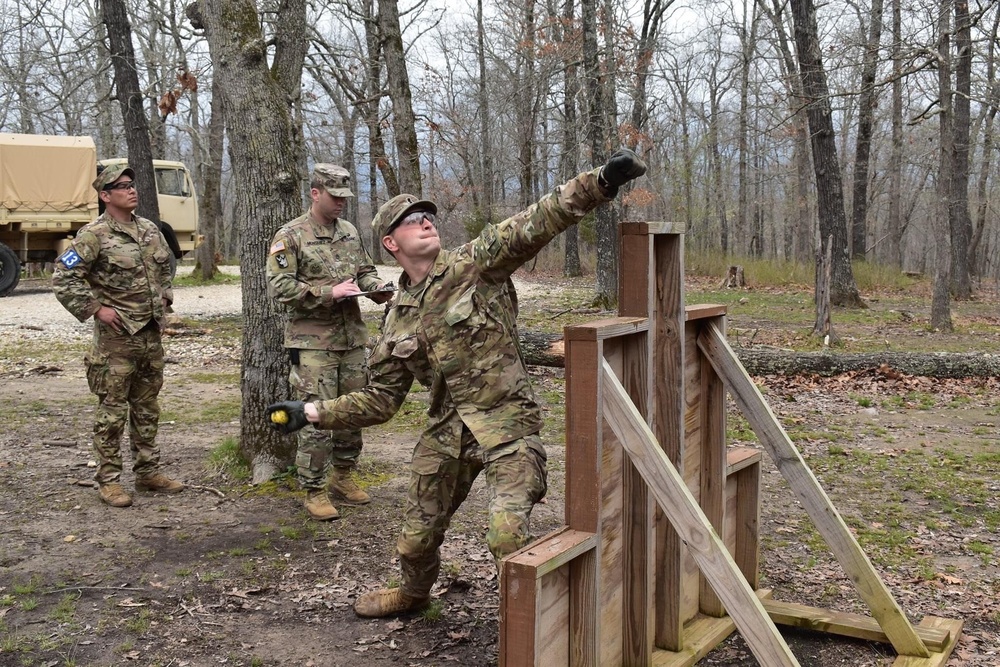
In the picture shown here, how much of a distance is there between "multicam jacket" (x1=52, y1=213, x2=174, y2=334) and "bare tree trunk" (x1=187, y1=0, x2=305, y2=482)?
0.59 m

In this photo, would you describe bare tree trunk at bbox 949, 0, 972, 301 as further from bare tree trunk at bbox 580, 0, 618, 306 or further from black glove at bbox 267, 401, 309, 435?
black glove at bbox 267, 401, 309, 435

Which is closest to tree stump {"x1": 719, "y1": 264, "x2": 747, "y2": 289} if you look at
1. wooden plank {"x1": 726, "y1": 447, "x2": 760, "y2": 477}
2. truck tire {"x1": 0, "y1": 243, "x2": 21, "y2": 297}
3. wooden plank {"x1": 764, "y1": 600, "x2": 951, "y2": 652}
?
truck tire {"x1": 0, "y1": 243, "x2": 21, "y2": 297}

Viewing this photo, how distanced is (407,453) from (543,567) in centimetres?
427

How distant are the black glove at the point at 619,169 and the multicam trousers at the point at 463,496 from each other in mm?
1060

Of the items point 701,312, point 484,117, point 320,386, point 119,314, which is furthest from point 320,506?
point 484,117

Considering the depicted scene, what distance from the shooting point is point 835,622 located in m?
3.88

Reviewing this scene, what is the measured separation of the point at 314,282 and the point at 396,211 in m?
1.86

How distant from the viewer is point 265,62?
5.75 meters

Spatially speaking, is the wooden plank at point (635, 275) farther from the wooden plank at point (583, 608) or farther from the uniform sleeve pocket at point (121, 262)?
the uniform sleeve pocket at point (121, 262)

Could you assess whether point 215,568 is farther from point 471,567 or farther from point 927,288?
point 927,288

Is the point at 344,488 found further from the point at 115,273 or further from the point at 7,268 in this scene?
the point at 7,268

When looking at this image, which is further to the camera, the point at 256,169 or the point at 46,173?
the point at 46,173

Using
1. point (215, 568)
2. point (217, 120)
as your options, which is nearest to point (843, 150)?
point (217, 120)

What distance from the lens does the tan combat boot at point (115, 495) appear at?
5.52m
